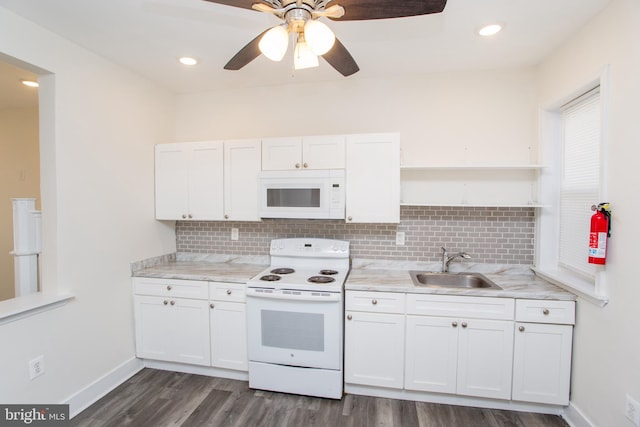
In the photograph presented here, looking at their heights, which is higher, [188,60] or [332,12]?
[188,60]

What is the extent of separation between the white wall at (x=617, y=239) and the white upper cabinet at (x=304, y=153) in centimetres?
166

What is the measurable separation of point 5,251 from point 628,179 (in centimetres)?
594

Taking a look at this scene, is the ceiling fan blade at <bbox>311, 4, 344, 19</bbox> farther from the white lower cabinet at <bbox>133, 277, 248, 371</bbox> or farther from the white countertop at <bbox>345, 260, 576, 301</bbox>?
the white lower cabinet at <bbox>133, 277, 248, 371</bbox>

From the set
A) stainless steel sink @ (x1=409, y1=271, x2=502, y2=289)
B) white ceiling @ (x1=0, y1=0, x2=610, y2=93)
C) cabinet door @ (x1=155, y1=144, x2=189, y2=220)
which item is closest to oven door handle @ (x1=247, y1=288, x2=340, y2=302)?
stainless steel sink @ (x1=409, y1=271, x2=502, y2=289)

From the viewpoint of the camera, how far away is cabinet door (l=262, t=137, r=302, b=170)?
2.50 m

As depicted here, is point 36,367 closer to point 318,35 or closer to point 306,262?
point 306,262

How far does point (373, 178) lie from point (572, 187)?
1.45m

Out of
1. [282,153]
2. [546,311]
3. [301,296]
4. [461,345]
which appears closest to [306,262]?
[301,296]

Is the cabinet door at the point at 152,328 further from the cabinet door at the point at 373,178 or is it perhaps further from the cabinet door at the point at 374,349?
the cabinet door at the point at 373,178

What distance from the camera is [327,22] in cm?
182

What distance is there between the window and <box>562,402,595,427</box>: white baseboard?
768 mm

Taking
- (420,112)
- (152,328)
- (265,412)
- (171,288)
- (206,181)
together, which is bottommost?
(265,412)

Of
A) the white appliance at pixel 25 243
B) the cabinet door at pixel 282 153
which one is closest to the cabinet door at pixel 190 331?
the white appliance at pixel 25 243

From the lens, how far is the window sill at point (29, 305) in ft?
5.64
